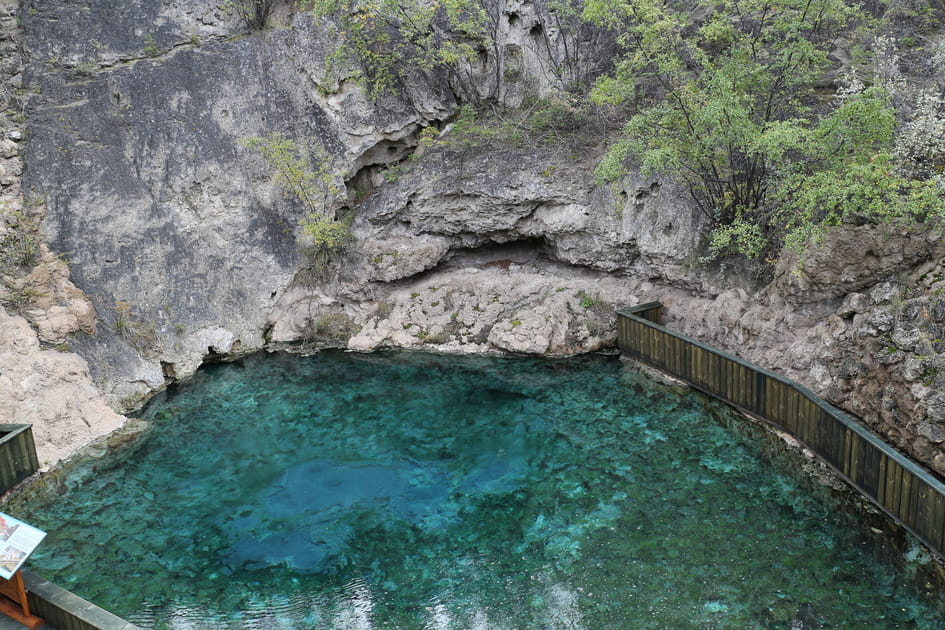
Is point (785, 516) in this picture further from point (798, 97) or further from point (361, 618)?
point (798, 97)

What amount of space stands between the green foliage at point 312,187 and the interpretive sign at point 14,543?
12.0 meters

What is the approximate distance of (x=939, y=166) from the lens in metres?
11.8

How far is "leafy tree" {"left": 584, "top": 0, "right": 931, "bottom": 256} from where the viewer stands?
40.1 feet

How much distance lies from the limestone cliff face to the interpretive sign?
6.91 meters

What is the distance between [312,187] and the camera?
20266 mm

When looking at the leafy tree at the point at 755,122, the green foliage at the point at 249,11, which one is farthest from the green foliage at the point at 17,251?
the leafy tree at the point at 755,122

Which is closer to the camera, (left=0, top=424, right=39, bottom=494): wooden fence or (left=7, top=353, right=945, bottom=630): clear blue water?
(left=7, top=353, right=945, bottom=630): clear blue water

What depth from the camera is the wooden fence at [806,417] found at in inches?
367

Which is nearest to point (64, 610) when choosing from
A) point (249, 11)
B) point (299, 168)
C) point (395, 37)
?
point (299, 168)

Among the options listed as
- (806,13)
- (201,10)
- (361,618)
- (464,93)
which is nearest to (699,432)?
(361,618)

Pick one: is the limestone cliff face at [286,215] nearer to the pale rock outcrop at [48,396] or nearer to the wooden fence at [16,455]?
the pale rock outcrop at [48,396]

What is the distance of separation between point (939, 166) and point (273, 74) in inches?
653

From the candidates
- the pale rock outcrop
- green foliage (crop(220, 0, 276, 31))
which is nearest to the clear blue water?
the pale rock outcrop

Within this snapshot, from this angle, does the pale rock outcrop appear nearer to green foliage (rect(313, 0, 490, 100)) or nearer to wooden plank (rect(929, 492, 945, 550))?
green foliage (rect(313, 0, 490, 100))
